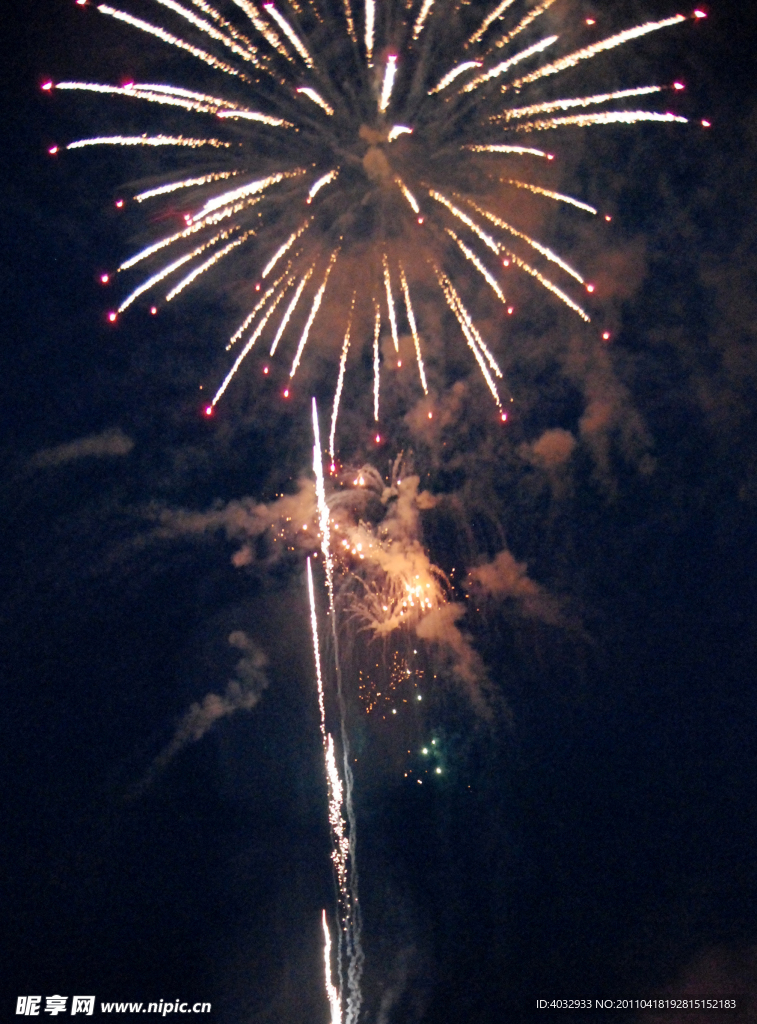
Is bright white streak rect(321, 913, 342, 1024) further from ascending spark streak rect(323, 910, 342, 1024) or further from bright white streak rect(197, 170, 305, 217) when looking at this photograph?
bright white streak rect(197, 170, 305, 217)

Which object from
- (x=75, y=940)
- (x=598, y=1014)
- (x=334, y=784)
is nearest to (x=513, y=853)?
(x=598, y=1014)

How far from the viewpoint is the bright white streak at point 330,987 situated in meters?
20.5

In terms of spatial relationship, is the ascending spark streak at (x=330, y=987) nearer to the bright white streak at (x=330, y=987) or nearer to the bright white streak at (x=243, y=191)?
the bright white streak at (x=330, y=987)

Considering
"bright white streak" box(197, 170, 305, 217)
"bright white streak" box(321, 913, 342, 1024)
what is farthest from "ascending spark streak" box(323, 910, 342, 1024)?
"bright white streak" box(197, 170, 305, 217)

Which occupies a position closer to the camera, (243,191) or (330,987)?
(243,191)

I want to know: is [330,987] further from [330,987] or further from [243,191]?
[243,191]

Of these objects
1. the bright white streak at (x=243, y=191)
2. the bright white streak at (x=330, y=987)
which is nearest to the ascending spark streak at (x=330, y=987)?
the bright white streak at (x=330, y=987)

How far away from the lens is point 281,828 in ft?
72.4

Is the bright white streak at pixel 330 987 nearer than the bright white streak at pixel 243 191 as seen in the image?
No

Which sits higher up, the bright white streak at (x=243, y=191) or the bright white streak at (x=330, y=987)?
the bright white streak at (x=243, y=191)

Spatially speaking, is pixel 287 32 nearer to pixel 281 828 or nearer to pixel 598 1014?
pixel 281 828

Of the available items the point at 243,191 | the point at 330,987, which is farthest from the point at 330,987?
the point at 243,191

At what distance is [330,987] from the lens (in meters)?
20.9

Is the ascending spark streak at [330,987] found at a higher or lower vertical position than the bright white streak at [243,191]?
lower
